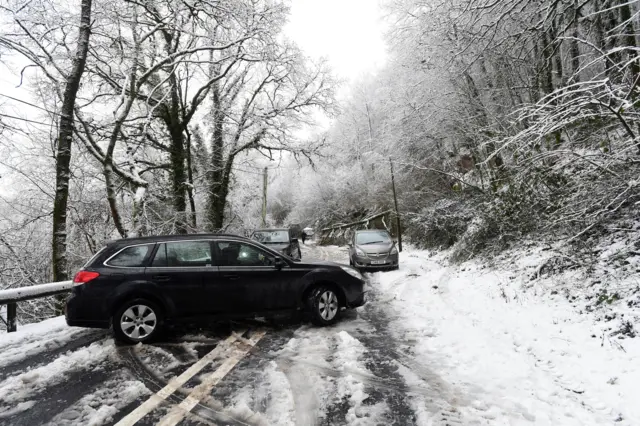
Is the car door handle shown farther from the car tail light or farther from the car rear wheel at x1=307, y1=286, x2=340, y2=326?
the car tail light

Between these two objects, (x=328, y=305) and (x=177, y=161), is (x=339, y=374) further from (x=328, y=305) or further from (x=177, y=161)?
(x=177, y=161)

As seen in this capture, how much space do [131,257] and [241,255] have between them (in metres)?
1.69

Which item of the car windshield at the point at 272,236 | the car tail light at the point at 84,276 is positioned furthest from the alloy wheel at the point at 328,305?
the car windshield at the point at 272,236

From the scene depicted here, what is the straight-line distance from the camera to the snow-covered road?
3365 mm

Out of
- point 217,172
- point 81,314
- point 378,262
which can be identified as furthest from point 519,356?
point 217,172

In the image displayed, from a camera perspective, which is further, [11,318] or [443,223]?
[443,223]

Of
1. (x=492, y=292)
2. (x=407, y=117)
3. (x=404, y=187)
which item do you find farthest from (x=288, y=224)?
(x=492, y=292)

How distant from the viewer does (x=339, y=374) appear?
13.9ft

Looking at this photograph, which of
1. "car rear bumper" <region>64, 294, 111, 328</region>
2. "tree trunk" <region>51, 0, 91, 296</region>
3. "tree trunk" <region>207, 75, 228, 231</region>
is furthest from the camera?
"tree trunk" <region>207, 75, 228, 231</region>

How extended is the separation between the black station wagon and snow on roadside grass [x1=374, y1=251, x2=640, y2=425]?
1.51 meters

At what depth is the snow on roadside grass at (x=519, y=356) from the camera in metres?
3.39

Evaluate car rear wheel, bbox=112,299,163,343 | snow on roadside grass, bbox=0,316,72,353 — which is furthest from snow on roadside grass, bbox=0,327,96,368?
car rear wheel, bbox=112,299,163,343

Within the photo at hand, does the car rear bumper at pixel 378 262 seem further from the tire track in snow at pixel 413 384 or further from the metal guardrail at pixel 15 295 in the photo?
the metal guardrail at pixel 15 295

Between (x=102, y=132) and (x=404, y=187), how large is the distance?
17.9m
